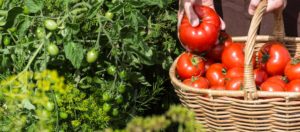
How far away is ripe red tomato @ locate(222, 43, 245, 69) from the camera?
241 cm

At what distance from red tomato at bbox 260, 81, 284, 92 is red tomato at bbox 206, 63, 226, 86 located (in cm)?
21

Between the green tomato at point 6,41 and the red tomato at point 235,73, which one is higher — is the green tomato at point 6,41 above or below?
above

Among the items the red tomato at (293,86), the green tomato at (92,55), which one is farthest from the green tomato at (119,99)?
the red tomato at (293,86)

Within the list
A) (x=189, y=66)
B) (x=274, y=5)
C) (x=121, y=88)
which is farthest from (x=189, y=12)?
(x=121, y=88)

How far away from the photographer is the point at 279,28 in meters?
2.49

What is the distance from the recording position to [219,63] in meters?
2.56

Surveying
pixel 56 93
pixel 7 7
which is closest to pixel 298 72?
pixel 56 93

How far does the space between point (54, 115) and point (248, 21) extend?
1196 mm

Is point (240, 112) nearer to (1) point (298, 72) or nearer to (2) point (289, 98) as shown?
(2) point (289, 98)

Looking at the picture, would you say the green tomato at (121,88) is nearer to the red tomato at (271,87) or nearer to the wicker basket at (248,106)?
the wicker basket at (248,106)

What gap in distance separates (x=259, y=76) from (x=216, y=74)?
181 mm

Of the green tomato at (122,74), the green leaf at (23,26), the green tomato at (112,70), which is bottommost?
the green tomato at (122,74)

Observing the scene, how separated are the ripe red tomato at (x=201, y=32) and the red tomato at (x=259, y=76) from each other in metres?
0.24

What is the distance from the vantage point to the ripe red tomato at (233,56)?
2412mm
